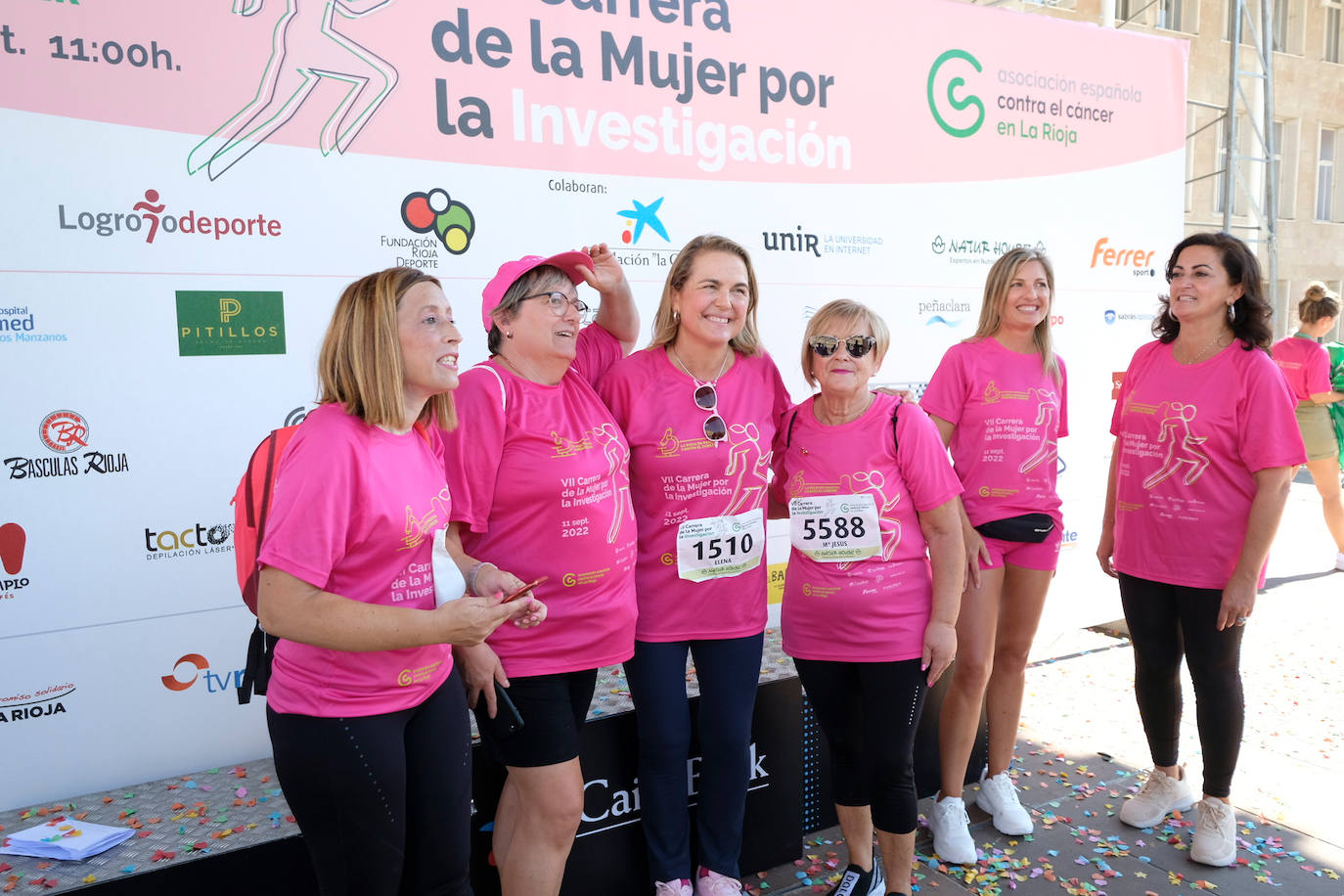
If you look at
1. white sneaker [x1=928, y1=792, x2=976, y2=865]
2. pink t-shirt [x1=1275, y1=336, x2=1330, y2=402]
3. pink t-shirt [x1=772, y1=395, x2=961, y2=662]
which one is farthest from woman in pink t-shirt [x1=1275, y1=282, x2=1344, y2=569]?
pink t-shirt [x1=772, y1=395, x2=961, y2=662]

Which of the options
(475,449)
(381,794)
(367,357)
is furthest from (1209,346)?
(381,794)

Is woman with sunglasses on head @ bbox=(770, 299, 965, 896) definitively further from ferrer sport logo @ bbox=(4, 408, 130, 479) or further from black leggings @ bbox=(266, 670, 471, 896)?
ferrer sport logo @ bbox=(4, 408, 130, 479)

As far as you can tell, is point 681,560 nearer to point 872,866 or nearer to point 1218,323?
point 872,866

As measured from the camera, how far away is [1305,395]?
243 inches

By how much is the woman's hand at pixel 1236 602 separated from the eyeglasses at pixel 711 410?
148 cm

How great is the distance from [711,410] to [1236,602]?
154 cm

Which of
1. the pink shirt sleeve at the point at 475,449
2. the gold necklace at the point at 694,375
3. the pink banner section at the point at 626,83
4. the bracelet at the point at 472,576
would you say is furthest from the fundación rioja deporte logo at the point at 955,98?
the bracelet at the point at 472,576

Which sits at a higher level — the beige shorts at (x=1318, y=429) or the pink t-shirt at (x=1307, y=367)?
the pink t-shirt at (x=1307, y=367)

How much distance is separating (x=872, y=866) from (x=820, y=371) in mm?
1301

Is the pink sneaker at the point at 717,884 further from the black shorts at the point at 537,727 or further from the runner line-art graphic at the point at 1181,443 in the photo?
the runner line-art graphic at the point at 1181,443

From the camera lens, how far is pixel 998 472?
276 centimetres

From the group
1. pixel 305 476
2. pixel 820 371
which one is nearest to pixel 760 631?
pixel 820 371

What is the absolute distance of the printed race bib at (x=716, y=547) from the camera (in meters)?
2.21

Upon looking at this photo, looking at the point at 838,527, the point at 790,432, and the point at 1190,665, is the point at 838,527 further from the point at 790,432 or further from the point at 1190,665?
the point at 1190,665
